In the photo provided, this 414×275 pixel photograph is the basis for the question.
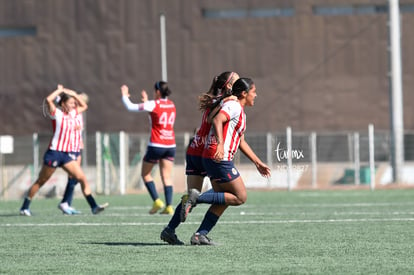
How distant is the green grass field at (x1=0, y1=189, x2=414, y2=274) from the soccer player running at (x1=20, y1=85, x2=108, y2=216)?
439 millimetres

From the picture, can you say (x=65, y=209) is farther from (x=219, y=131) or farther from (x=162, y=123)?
(x=219, y=131)

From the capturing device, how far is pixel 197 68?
4797 centimetres

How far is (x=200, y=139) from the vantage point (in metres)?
12.3

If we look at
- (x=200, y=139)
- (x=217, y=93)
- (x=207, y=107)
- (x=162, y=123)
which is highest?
(x=217, y=93)

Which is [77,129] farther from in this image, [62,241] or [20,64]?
[20,64]

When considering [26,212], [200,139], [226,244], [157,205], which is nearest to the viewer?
[226,244]

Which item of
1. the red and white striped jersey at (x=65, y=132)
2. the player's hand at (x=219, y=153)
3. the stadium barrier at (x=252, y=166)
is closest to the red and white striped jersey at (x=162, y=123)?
the red and white striped jersey at (x=65, y=132)

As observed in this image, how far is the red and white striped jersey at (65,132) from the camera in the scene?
58.7ft

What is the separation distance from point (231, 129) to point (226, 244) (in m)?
1.26

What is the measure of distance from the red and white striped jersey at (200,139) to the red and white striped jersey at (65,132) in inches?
229

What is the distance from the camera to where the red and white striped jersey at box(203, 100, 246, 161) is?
10.8 metres

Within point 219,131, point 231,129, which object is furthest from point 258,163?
point 219,131

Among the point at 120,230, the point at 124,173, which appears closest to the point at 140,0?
the point at 124,173

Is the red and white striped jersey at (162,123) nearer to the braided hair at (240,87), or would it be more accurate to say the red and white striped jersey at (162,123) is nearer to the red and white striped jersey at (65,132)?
the red and white striped jersey at (65,132)
